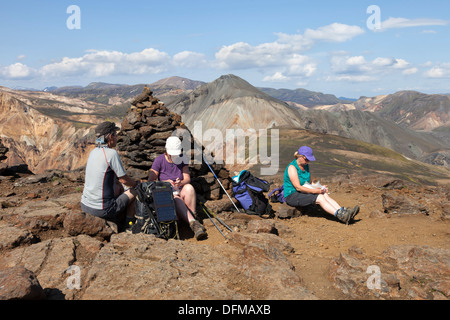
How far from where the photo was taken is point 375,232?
20.7 ft

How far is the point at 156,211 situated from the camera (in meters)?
5.45

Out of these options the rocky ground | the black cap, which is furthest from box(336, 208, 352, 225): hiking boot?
the black cap

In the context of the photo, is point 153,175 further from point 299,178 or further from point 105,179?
point 299,178

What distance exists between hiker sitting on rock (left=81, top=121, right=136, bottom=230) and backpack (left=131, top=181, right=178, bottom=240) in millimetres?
322

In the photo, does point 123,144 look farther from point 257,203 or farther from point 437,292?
point 437,292

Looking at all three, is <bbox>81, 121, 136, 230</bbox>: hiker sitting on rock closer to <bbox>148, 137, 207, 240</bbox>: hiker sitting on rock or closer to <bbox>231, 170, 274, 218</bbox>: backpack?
<bbox>148, 137, 207, 240</bbox>: hiker sitting on rock

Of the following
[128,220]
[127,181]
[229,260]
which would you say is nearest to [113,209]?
[128,220]

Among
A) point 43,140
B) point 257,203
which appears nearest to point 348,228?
point 257,203

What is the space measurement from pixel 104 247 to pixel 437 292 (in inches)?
170

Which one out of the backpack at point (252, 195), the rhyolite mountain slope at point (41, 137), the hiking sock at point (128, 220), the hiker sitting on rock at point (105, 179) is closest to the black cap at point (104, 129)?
the hiker sitting on rock at point (105, 179)

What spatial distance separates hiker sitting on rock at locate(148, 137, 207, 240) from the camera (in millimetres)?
6023

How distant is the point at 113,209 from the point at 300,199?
4050mm

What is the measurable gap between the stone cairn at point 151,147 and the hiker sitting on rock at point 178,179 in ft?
5.33

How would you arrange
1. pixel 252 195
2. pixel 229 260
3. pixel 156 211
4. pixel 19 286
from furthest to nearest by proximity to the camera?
pixel 252 195, pixel 156 211, pixel 229 260, pixel 19 286
